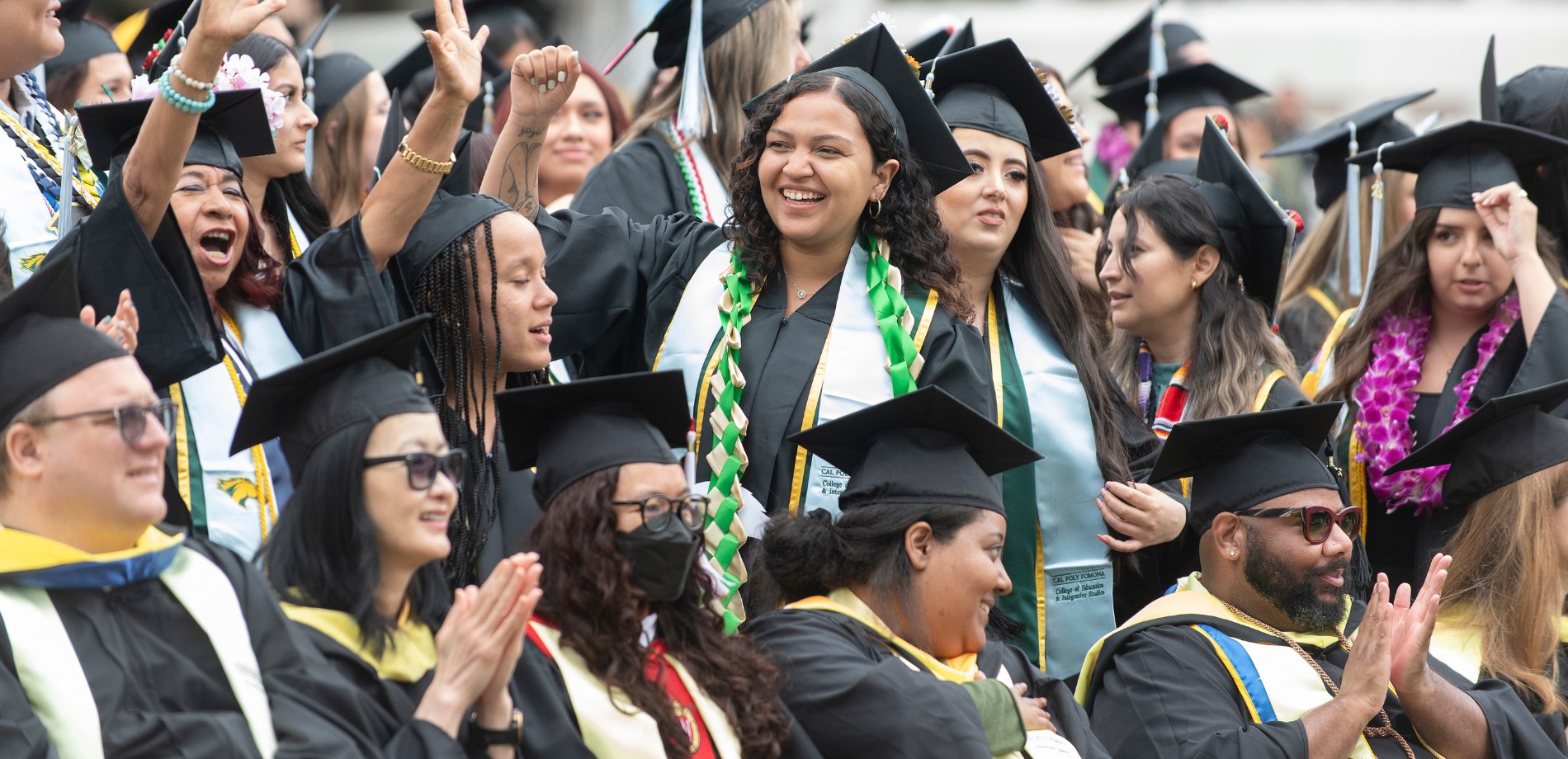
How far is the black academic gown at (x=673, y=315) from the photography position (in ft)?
15.2

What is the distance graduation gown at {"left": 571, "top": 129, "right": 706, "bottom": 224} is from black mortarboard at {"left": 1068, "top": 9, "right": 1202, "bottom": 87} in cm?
332

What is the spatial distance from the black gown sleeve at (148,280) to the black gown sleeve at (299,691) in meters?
0.75

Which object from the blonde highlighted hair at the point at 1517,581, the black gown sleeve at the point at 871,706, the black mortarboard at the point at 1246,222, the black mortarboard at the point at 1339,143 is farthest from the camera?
the black mortarboard at the point at 1339,143

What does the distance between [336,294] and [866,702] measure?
5.06 ft

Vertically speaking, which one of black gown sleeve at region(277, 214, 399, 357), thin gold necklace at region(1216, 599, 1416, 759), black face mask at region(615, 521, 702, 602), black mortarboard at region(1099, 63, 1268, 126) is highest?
black mortarboard at region(1099, 63, 1268, 126)

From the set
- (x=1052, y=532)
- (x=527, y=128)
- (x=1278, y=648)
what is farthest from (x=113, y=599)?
(x=1278, y=648)

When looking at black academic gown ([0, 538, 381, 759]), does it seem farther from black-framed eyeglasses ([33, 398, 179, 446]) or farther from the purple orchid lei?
the purple orchid lei

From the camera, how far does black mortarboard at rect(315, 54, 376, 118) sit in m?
6.41

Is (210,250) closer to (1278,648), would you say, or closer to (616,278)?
(616,278)

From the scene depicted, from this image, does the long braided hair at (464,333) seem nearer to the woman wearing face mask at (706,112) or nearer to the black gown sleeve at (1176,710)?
the woman wearing face mask at (706,112)

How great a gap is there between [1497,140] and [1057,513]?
7.80ft

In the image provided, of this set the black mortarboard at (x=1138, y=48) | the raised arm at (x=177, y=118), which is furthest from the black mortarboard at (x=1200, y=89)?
the raised arm at (x=177, y=118)

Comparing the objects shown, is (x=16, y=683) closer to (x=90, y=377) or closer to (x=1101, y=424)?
(x=90, y=377)

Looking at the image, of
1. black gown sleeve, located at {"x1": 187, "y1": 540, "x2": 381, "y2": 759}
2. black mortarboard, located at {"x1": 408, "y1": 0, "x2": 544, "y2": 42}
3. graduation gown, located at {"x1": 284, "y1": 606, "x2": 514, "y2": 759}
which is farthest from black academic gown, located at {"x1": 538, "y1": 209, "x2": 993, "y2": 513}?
→ black mortarboard, located at {"x1": 408, "y1": 0, "x2": 544, "y2": 42}
